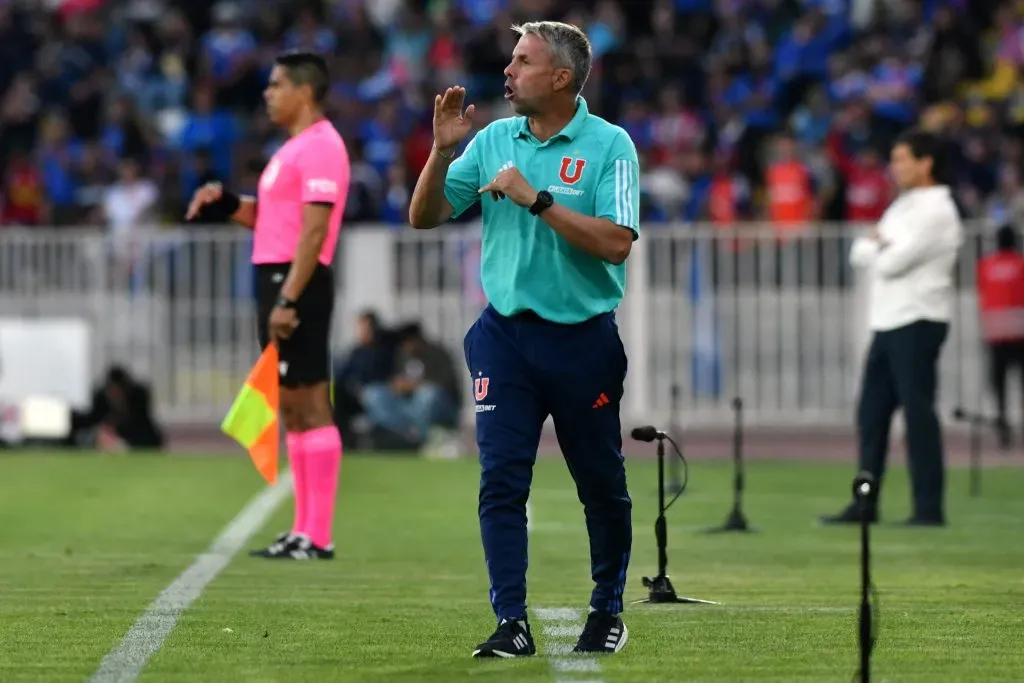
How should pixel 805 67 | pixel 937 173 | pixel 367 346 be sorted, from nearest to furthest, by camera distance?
pixel 937 173
pixel 367 346
pixel 805 67

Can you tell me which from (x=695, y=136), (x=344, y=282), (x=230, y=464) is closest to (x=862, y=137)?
(x=695, y=136)

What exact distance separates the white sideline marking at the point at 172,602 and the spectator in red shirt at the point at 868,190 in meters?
10.1

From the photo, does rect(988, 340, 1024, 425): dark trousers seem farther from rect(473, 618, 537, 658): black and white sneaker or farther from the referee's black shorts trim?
rect(473, 618, 537, 658): black and white sneaker

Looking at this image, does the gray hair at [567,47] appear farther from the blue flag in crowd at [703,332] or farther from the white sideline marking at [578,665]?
the blue flag in crowd at [703,332]

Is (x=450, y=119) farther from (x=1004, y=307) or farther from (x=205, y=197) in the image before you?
(x=1004, y=307)

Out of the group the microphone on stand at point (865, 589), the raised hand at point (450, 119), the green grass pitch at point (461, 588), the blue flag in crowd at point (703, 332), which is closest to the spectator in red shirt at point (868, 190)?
the blue flag in crowd at point (703, 332)

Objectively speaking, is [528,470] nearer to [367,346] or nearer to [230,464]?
[230,464]

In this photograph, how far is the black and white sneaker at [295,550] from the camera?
434 inches

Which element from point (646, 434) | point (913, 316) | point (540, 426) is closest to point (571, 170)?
point (540, 426)

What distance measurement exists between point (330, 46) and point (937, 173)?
15.2m

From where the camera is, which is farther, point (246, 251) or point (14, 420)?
point (246, 251)

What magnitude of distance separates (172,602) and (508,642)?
223 centimetres

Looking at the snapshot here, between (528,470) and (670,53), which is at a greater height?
(670,53)

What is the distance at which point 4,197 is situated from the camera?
84.3ft
